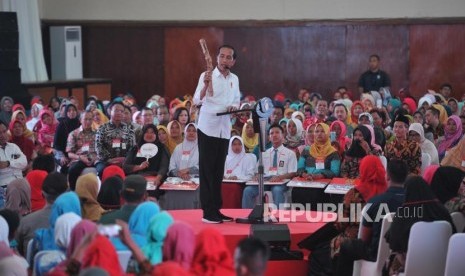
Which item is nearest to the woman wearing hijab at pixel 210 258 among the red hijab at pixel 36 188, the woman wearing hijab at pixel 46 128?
the red hijab at pixel 36 188

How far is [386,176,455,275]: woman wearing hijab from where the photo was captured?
18.9ft

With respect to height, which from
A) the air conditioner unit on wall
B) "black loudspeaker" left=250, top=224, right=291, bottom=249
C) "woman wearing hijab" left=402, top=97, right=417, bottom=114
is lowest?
"black loudspeaker" left=250, top=224, right=291, bottom=249

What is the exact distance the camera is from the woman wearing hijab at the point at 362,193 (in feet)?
21.3

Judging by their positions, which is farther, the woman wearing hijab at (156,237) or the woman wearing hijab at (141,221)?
the woman wearing hijab at (141,221)

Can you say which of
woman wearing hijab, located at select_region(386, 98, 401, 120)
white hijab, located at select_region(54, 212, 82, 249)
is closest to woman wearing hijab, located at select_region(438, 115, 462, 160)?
woman wearing hijab, located at select_region(386, 98, 401, 120)

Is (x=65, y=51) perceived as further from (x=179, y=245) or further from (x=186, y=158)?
(x=179, y=245)

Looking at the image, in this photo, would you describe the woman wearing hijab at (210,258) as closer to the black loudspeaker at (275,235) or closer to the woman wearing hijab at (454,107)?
the black loudspeaker at (275,235)

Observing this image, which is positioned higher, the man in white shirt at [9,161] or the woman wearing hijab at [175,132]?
the woman wearing hijab at [175,132]

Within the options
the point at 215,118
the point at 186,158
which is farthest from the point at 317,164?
the point at 215,118

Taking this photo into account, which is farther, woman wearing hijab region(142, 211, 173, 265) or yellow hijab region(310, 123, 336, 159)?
yellow hijab region(310, 123, 336, 159)

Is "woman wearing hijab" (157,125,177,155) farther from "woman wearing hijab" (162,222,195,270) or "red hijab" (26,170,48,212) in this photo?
"woman wearing hijab" (162,222,195,270)

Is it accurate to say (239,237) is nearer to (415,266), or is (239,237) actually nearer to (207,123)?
(207,123)

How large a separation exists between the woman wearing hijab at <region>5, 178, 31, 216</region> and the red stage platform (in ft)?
3.99

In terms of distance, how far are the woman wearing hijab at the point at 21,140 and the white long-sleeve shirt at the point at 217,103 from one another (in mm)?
3419
